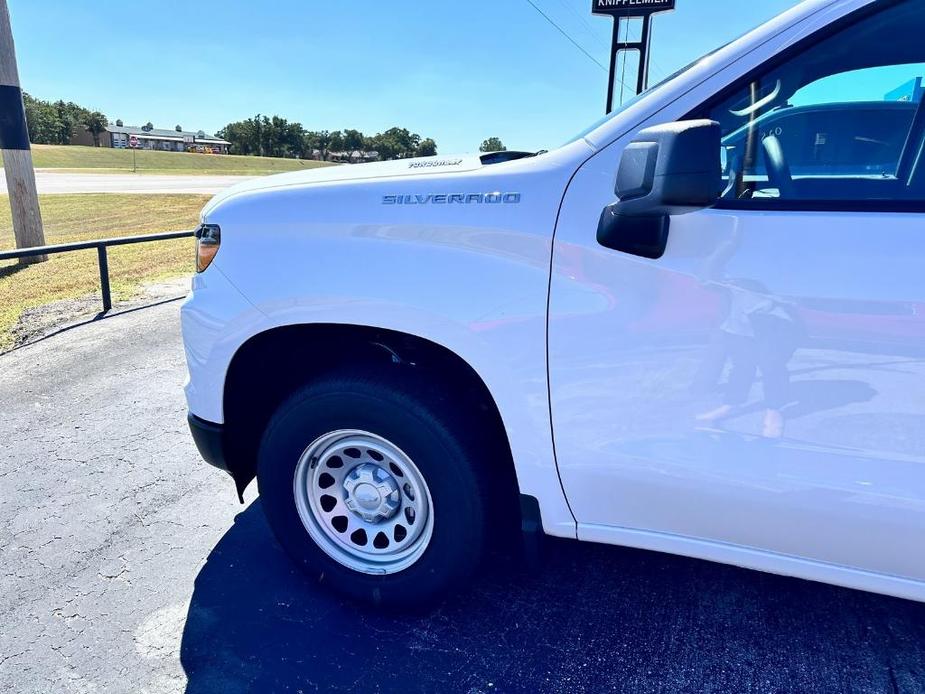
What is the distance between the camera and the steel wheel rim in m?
2.24

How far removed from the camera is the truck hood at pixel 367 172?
2135mm

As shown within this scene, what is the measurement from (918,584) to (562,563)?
51.6 inches

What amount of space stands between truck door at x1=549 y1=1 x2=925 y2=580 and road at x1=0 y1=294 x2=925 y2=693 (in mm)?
575

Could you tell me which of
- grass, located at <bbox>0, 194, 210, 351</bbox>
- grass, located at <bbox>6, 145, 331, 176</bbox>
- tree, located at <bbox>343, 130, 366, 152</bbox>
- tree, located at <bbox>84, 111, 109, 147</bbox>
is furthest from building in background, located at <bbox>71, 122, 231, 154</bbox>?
grass, located at <bbox>0, 194, 210, 351</bbox>

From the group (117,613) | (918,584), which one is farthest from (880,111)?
(117,613)

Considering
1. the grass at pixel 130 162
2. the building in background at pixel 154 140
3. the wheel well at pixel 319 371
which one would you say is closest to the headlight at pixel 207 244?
the wheel well at pixel 319 371

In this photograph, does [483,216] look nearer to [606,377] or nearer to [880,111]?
[606,377]

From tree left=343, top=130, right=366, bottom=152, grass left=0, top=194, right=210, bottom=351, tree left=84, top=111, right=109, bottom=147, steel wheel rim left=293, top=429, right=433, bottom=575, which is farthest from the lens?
tree left=84, top=111, right=109, bottom=147

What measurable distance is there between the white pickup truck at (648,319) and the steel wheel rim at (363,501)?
16mm

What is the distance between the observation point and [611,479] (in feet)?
6.17

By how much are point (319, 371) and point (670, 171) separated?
A: 1.47m

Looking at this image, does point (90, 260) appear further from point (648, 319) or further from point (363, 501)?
point (648, 319)

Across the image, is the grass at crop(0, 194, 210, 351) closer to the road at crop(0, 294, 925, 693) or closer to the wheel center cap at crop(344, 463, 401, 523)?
the road at crop(0, 294, 925, 693)

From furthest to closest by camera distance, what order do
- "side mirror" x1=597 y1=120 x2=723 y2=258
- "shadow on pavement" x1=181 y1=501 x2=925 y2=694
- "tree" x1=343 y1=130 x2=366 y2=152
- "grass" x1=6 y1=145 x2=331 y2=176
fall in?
"tree" x1=343 y1=130 x2=366 y2=152 < "grass" x1=6 y1=145 x2=331 y2=176 < "shadow on pavement" x1=181 y1=501 x2=925 y2=694 < "side mirror" x1=597 y1=120 x2=723 y2=258
